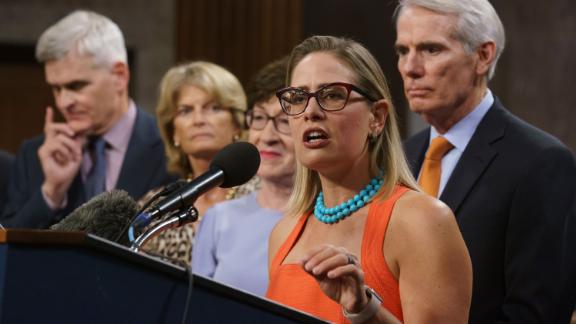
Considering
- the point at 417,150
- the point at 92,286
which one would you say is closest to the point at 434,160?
the point at 417,150

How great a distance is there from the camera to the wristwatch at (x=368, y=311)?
5.57 feet

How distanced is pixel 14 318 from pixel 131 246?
1.07ft

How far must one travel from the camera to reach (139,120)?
13.0 feet

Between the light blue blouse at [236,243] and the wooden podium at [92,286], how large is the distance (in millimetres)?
1449

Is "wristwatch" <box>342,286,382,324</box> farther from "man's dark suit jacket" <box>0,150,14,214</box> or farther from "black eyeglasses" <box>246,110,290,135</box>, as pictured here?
"man's dark suit jacket" <box>0,150,14,214</box>

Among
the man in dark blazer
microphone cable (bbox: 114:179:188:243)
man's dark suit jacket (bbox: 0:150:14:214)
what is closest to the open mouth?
microphone cable (bbox: 114:179:188:243)

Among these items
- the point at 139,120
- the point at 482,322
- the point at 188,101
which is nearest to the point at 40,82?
the point at 139,120

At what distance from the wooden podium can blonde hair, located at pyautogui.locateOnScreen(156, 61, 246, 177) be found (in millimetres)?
2086

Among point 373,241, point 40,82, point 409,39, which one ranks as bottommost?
point 40,82

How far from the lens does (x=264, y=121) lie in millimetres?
3137

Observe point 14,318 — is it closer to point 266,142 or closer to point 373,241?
point 373,241

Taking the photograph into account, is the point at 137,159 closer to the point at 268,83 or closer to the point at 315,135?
the point at 268,83

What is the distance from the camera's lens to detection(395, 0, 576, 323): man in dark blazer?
246 centimetres

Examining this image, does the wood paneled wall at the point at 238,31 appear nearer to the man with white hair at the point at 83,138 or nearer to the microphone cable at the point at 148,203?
the man with white hair at the point at 83,138
